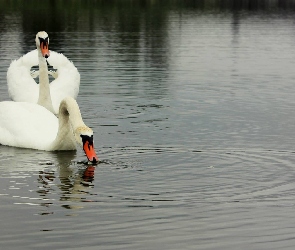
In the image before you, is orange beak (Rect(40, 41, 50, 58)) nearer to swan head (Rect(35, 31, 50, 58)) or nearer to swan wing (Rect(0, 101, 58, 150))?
swan head (Rect(35, 31, 50, 58))

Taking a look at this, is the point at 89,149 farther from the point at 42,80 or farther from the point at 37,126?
the point at 42,80

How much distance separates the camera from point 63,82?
75.1ft

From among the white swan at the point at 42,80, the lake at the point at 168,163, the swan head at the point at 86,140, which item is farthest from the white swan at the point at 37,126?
the white swan at the point at 42,80

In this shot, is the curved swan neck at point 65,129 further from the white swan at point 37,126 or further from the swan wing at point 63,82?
the swan wing at point 63,82

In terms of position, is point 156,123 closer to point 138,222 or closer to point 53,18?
point 138,222

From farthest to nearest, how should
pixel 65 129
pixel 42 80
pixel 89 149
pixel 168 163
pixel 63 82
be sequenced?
pixel 63 82 < pixel 42 80 < pixel 65 129 < pixel 168 163 < pixel 89 149

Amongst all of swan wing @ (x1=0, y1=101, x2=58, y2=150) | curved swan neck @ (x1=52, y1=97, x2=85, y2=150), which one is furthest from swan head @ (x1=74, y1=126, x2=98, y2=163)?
swan wing @ (x1=0, y1=101, x2=58, y2=150)

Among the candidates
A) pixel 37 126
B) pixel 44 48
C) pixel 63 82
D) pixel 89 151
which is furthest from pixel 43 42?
pixel 89 151

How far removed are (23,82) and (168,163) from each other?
777 centimetres

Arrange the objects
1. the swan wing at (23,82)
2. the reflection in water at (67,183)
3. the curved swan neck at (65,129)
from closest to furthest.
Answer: the reflection in water at (67,183) < the curved swan neck at (65,129) < the swan wing at (23,82)

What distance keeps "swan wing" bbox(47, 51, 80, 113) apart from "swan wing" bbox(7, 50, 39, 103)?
43 centimetres

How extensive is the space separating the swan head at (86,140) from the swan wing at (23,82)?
22.9ft

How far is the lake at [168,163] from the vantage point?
11836 mm

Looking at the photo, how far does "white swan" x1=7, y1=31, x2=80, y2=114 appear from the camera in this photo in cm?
2128
